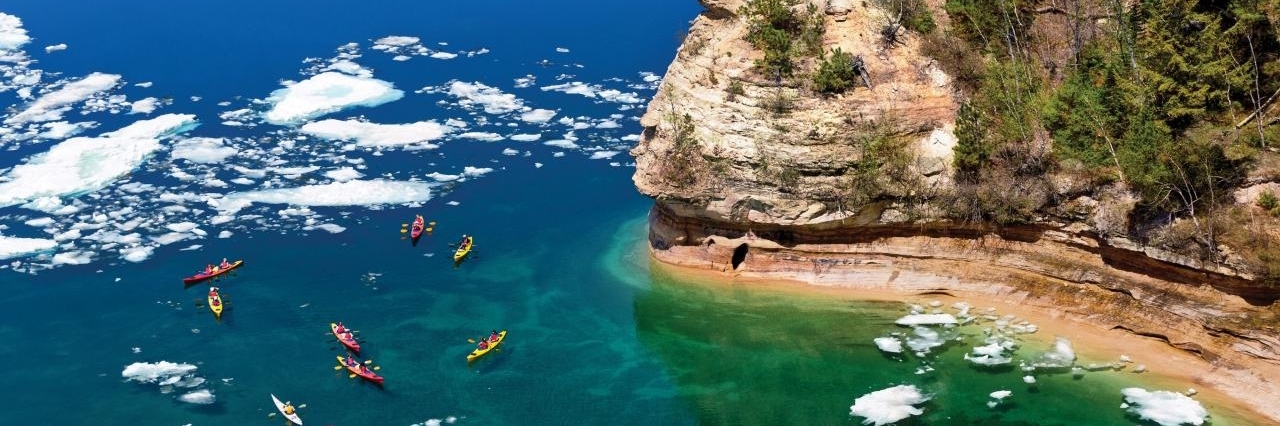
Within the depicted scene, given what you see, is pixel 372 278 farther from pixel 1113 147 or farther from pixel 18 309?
pixel 1113 147

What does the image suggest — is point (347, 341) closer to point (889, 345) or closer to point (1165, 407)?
point (889, 345)

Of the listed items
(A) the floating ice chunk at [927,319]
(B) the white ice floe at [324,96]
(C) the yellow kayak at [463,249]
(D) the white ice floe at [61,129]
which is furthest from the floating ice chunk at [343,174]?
(A) the floating ice chunk at [927,319]

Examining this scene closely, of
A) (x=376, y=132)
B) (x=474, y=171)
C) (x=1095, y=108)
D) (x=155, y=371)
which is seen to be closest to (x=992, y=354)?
(x=1095, y=108)

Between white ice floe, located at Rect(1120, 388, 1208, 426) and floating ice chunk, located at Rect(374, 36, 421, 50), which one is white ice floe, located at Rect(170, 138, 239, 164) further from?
white ice floe, located at Rect(1120, 388, 1208, 426)

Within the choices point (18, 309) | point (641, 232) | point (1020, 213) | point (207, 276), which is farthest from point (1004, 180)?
point (18, 309)

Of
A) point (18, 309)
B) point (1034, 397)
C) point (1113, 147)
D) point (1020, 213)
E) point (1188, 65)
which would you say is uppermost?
point (1188, 65)

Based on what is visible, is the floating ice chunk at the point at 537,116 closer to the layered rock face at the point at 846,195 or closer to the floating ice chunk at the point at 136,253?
the layered rock face at the point at 846,195
